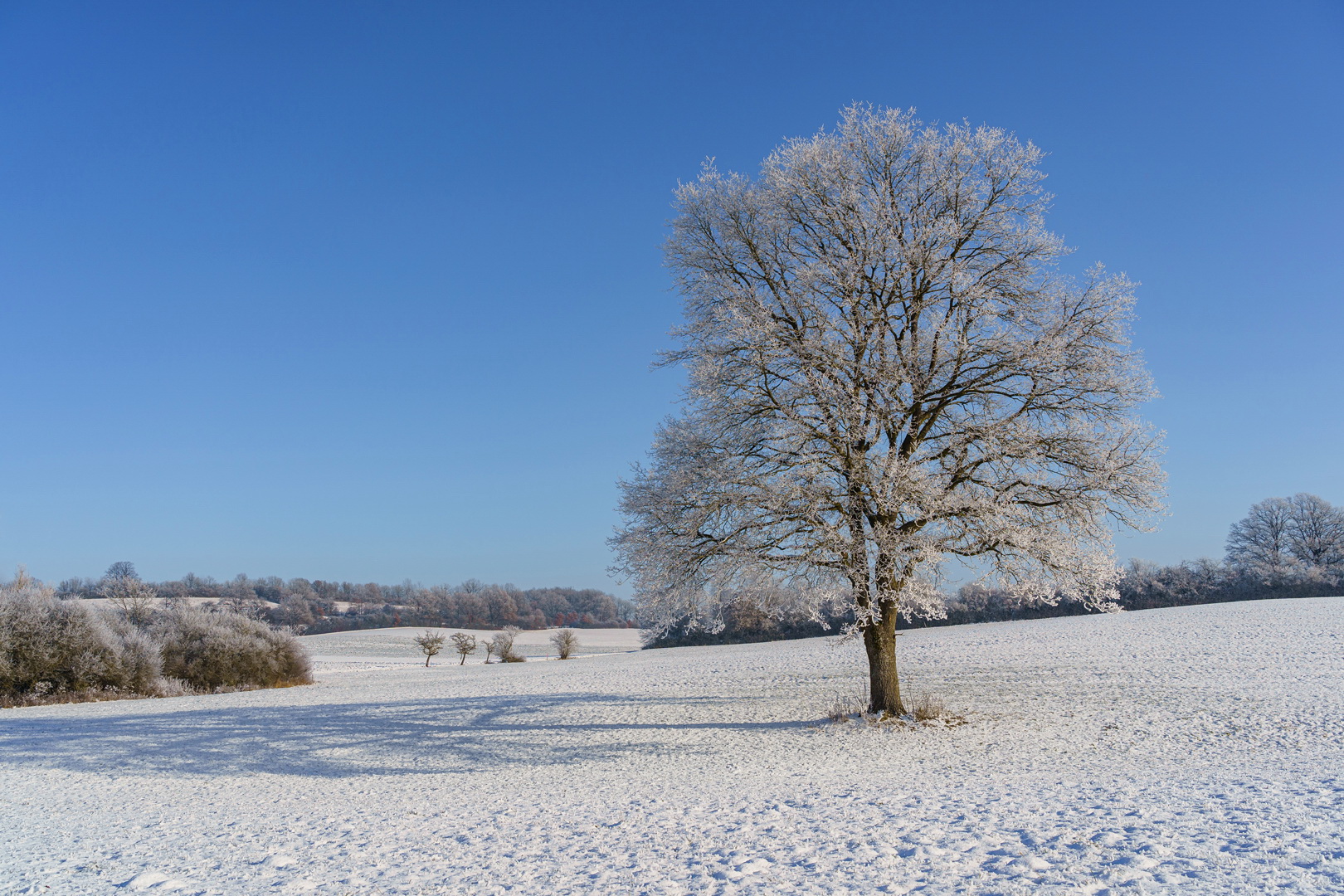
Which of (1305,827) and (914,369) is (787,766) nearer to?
(1305,827)

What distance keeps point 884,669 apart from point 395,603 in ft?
366

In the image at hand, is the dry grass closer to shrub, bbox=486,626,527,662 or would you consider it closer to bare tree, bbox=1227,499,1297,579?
shrub, bbox=486,626,527,662

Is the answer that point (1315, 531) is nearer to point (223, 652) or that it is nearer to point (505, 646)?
point (505, 646)

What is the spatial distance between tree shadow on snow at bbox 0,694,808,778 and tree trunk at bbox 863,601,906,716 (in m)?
Result: 1.61

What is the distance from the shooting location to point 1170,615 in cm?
3169

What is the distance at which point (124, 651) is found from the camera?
80.9 ft

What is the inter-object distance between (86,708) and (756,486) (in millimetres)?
21755

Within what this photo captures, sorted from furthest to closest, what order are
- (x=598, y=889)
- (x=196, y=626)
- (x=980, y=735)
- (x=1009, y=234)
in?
(x=196, y=626) < (x=1009, y=234) < (x=980, y=735) < (x=598, y=889)

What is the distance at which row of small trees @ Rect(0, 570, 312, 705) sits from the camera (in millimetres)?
22844

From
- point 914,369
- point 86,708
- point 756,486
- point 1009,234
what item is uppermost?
point 1009,234

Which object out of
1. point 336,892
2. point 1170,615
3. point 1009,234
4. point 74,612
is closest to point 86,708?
point 74,612

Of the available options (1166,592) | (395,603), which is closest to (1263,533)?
(1166,592)

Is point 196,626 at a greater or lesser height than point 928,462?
lesser

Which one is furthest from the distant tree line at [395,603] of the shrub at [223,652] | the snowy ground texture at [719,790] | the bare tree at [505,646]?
the snowy ground texture at [719,790]
